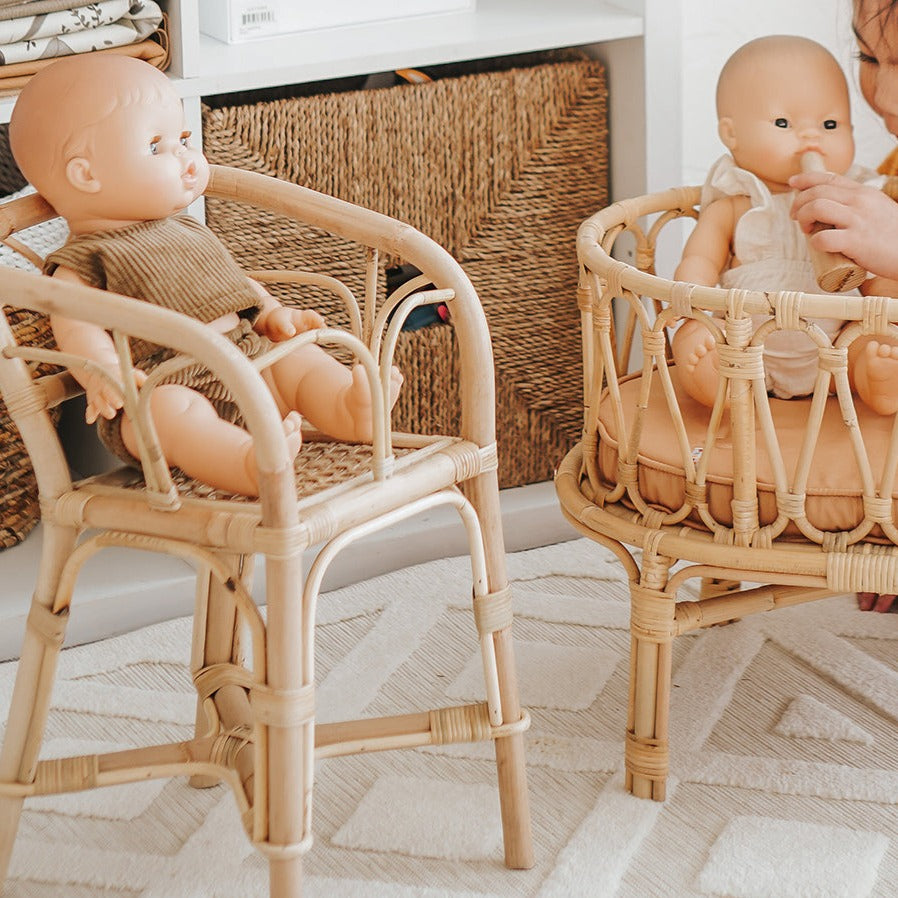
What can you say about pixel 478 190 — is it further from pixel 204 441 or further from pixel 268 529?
pixel 268 529

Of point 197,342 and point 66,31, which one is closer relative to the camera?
point 197,342

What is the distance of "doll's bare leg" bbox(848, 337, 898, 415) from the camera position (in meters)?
1.36

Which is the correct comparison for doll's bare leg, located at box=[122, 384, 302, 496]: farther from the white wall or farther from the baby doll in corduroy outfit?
the white wall

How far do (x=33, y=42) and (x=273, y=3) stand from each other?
1.04 feet

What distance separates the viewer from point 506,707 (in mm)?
1303

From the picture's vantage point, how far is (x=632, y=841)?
54.8 inches

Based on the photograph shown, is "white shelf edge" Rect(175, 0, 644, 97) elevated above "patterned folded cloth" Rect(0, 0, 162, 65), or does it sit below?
below

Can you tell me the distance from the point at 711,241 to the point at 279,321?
1.67 ft

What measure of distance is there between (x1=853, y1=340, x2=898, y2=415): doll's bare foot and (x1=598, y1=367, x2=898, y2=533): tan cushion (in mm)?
22

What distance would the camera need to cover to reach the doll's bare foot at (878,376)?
4.47 feet

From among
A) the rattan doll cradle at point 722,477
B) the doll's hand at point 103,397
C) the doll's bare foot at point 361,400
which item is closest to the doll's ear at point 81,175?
the doll's hand at point 103,397

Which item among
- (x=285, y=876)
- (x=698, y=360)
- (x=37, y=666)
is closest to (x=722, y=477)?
(x=698, y=360)

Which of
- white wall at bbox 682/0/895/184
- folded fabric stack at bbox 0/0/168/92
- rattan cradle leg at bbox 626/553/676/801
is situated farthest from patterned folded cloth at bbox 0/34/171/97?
white wall at bbox 682/0/895/184

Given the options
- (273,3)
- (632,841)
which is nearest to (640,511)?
(632,841)
